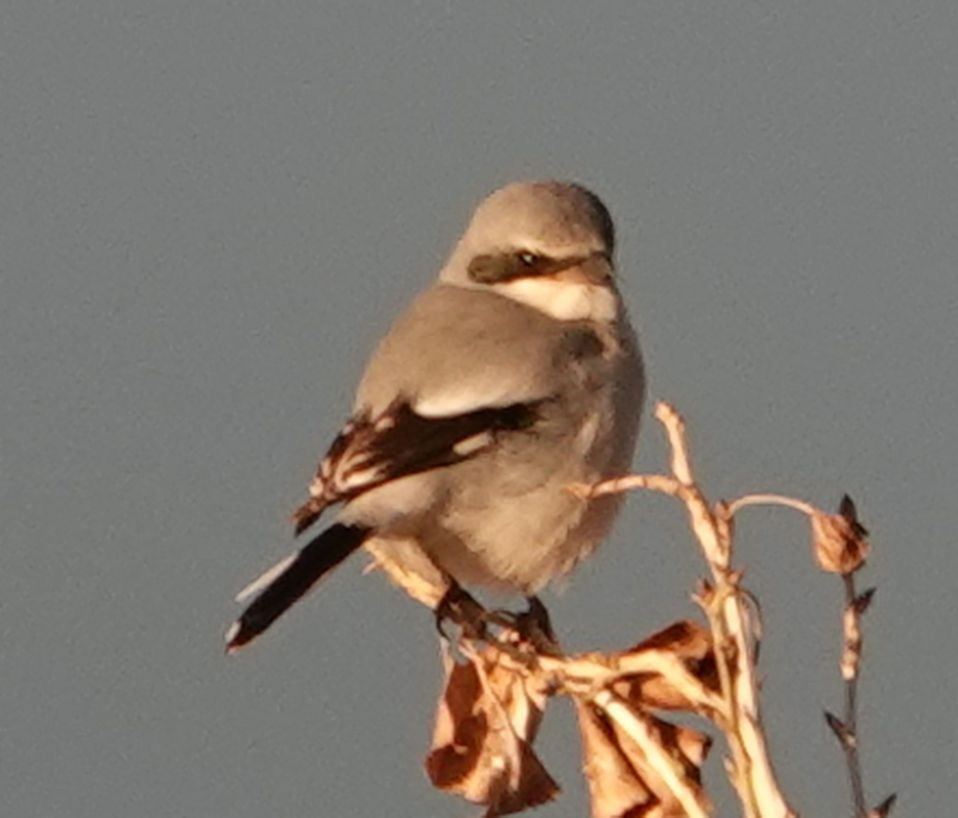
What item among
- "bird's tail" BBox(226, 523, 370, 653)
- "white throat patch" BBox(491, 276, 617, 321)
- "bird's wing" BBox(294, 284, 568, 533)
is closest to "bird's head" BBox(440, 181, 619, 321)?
"white throat patch" BBox(491, 276, 617, 321)

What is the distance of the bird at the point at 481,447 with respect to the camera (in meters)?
3.24

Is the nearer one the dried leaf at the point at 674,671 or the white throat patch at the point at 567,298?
the dried leaf at the point at 674,671

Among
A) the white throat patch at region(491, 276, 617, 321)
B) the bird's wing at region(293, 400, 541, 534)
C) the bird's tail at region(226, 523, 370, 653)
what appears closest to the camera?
the bird's tail at region(226, 523, 370, 653)

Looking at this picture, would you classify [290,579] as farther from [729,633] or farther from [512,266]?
[729,633]

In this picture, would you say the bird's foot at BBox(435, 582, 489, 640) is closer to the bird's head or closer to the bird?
the bird

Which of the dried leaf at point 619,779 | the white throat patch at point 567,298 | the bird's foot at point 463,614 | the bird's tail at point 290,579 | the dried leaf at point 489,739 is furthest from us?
the white throat patch at point 567,298

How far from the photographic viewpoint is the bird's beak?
3.70 m

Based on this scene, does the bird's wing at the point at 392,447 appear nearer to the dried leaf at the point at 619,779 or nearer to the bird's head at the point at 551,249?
the bird's head at the point at 551,249

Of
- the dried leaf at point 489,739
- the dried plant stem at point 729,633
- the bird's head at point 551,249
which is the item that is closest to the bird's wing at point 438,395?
the bird's head at point 551,249

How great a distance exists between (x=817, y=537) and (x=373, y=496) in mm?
1546

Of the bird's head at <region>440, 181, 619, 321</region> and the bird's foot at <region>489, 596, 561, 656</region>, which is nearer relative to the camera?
the bird's foot at <region>489, 596, 561, 656</region>

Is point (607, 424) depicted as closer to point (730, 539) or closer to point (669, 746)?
point (669, 746)

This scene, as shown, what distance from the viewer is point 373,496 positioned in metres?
3.25

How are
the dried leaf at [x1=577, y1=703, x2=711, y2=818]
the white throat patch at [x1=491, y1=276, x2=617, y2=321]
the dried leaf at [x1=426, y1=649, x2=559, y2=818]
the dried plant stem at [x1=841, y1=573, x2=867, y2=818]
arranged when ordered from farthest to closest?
the white throat patch at [x1=491, y1=276, x2=617, y2=321] → the dried leaf at [x1=426, y1=649, x2=559, y2=818] → the dried leaf at [x1=577, y1=703, x2=711, y2=818] → the dried plant stem at [x1=841, y1=573, x2=867, y2=818]
